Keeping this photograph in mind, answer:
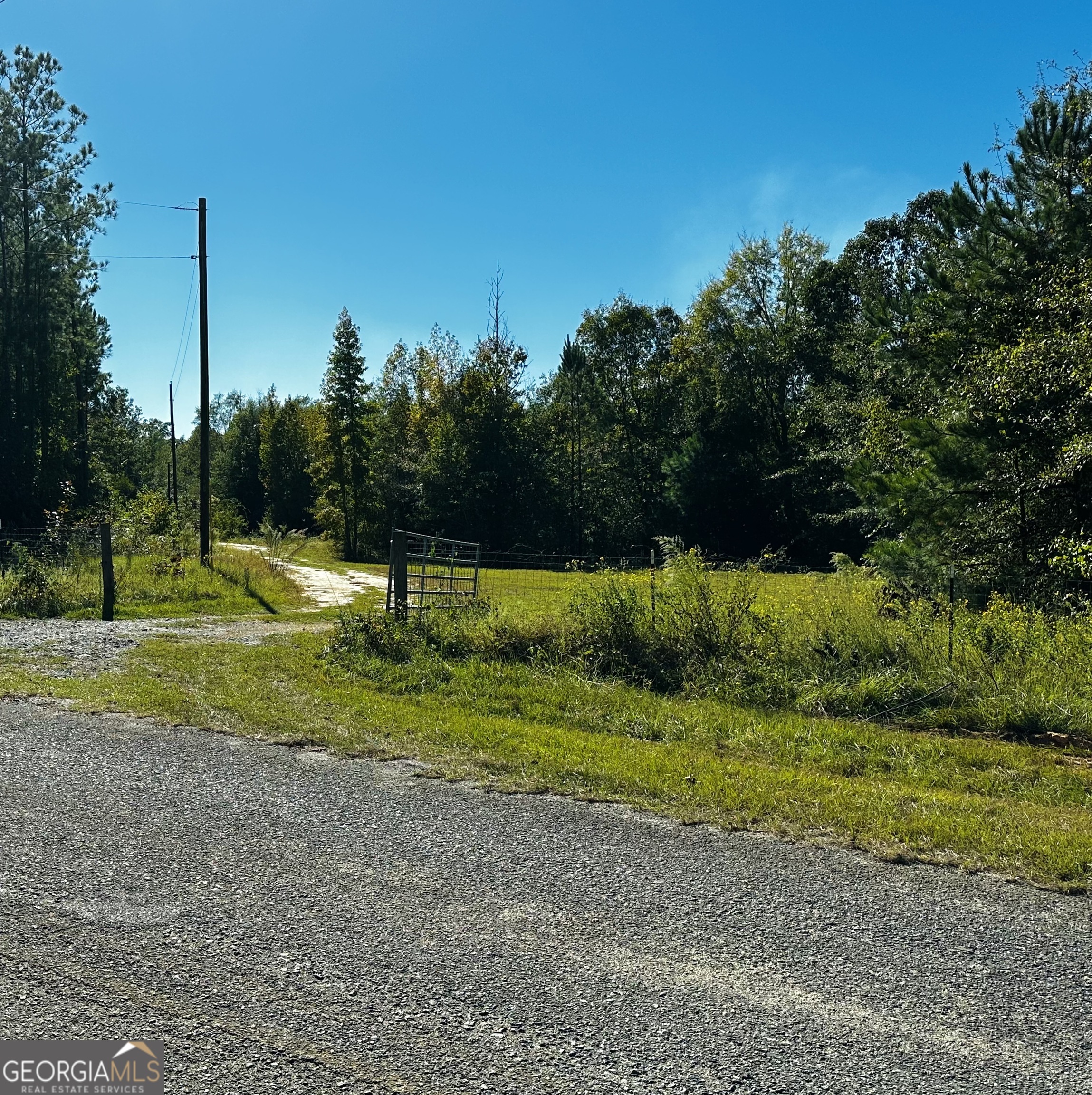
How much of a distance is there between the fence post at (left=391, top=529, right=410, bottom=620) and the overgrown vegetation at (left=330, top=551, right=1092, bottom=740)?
622 millimetres

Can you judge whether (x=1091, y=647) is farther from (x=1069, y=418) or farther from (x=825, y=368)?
(x=825, y=368)

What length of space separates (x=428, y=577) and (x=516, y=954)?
9372mm

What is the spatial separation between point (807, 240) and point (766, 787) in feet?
131

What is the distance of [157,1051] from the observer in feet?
8.41

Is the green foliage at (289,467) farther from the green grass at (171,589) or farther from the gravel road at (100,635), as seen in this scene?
the gravel road at (100,635)

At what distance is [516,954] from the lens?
10.5ft

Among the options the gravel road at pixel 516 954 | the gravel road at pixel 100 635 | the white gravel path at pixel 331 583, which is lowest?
the gravel road at pixel 516 954

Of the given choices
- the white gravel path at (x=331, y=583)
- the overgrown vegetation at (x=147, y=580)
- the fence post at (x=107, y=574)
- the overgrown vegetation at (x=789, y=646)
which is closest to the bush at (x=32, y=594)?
the overgrown vegetation at (x=147, y=580)

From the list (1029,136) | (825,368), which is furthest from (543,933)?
(825,368)

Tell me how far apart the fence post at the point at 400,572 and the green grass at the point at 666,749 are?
1815 mm

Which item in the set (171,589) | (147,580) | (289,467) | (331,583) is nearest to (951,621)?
(171,589)

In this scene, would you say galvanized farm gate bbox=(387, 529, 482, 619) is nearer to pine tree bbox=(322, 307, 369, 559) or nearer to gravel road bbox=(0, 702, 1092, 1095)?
gravel road bbox=(0, 702, 1092, 1095)

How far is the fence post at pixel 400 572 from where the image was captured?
11.1 metres

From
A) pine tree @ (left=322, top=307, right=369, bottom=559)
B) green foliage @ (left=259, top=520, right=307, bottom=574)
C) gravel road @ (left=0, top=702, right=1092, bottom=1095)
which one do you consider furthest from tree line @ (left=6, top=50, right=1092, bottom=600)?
gravel road @ (left=0, top=702, right=1092, bottom=1095)
